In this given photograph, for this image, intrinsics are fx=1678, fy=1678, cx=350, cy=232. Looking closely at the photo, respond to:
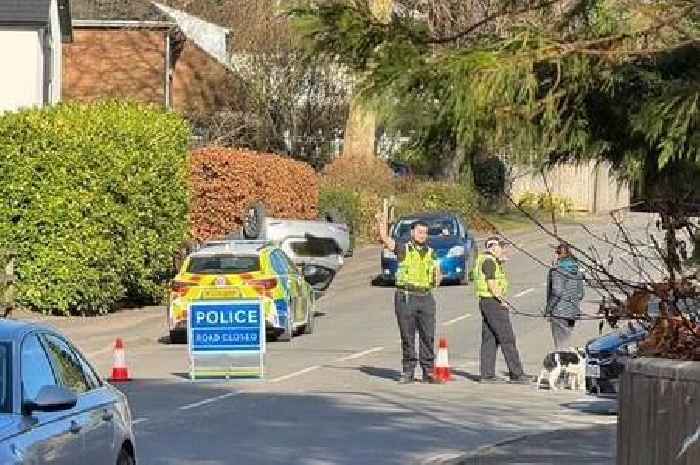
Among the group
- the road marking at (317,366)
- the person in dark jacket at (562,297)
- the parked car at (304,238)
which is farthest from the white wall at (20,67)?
the person in dark jacket at (562,297)

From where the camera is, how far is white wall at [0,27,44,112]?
35.7m

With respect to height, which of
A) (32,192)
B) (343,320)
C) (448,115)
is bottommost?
(343,320)

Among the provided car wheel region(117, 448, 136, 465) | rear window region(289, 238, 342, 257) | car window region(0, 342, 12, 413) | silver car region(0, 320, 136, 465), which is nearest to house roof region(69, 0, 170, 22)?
rear window region(289, 238, 342, 257)

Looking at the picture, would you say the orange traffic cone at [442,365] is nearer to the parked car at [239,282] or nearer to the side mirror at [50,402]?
the parked car at [239,282]

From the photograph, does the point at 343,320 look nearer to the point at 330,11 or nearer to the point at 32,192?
the point at 32,192

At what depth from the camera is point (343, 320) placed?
101ft

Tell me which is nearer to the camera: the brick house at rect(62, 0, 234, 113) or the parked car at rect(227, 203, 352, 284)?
the parked car at rect(227, 203, 352, 284)

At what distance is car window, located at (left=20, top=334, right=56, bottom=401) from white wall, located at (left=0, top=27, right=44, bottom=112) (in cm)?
2643

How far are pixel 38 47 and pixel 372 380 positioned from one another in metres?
17.0

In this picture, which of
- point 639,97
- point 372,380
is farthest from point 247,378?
point 639,97

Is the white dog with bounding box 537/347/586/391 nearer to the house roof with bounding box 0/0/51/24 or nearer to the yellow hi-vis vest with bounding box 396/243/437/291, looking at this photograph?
the yellow hi-vis vest with bounding box 396/243/437/291

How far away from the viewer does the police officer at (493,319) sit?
21156 mm

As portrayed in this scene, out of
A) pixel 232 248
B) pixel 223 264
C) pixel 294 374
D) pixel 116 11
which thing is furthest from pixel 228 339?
pixel 116 11

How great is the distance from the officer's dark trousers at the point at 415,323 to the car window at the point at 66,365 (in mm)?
11028
